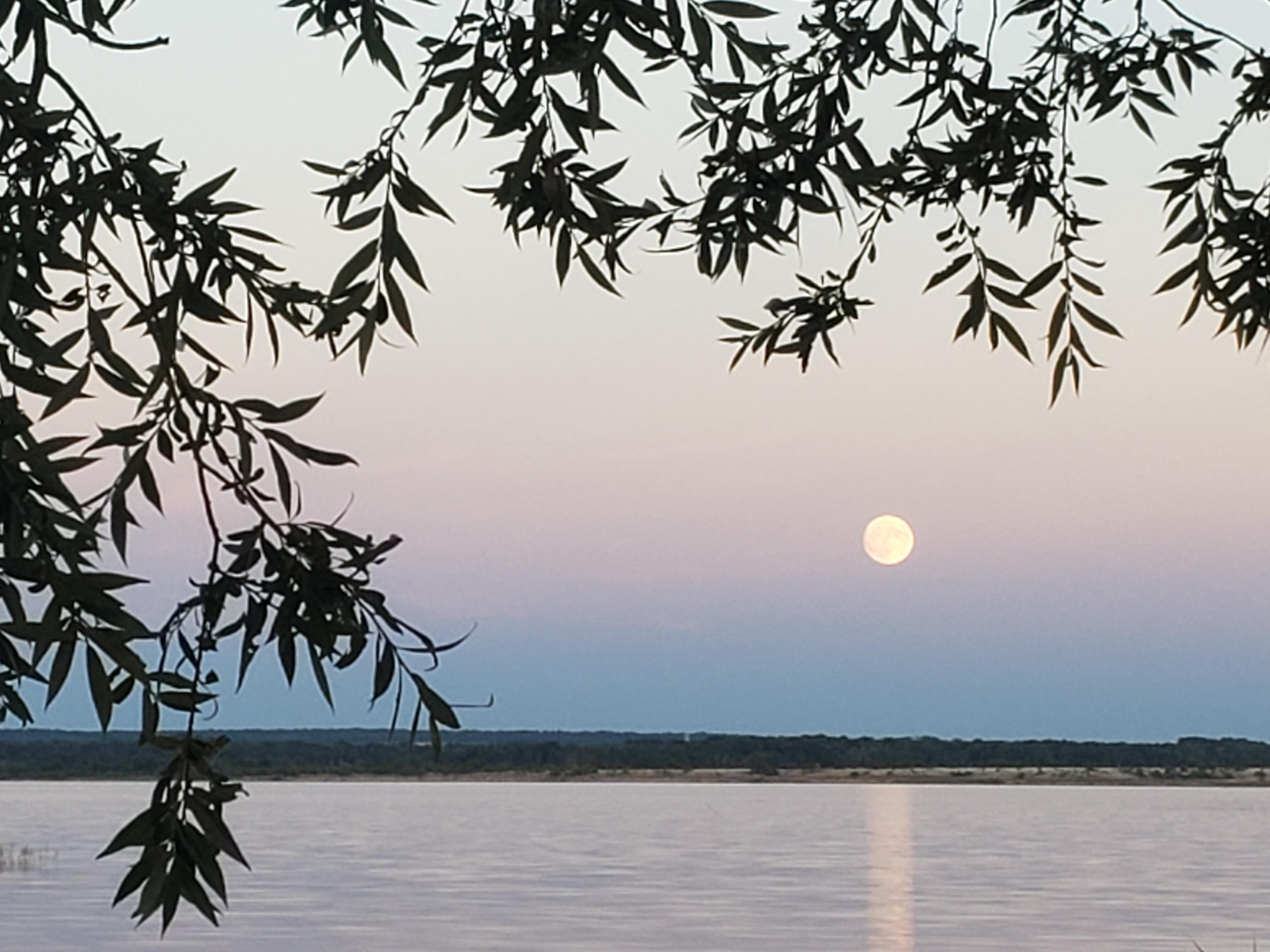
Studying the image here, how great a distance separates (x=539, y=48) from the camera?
17.3 ft

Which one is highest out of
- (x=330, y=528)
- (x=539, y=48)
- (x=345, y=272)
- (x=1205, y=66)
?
(x=1205, y=66)

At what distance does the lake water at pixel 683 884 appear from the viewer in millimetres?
49500

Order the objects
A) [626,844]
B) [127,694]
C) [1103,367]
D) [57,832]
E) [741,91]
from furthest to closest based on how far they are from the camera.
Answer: [57,832] < [626,844] < [1103,367] < [741,91] < [127,694]

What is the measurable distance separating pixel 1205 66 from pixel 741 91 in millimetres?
2433

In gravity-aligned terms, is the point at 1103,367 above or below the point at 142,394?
above

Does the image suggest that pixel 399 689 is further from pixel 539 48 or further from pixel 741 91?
pixel 741 91

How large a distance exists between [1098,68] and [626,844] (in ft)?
279

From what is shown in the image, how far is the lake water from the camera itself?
1949 inches

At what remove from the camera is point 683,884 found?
65.9m

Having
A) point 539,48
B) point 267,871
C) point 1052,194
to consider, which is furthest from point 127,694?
point 267,871

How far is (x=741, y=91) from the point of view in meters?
6.50

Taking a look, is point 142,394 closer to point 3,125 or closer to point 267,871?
point 3,125

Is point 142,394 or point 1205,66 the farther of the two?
point 1205,66

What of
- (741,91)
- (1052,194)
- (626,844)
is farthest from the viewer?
(626,844)
